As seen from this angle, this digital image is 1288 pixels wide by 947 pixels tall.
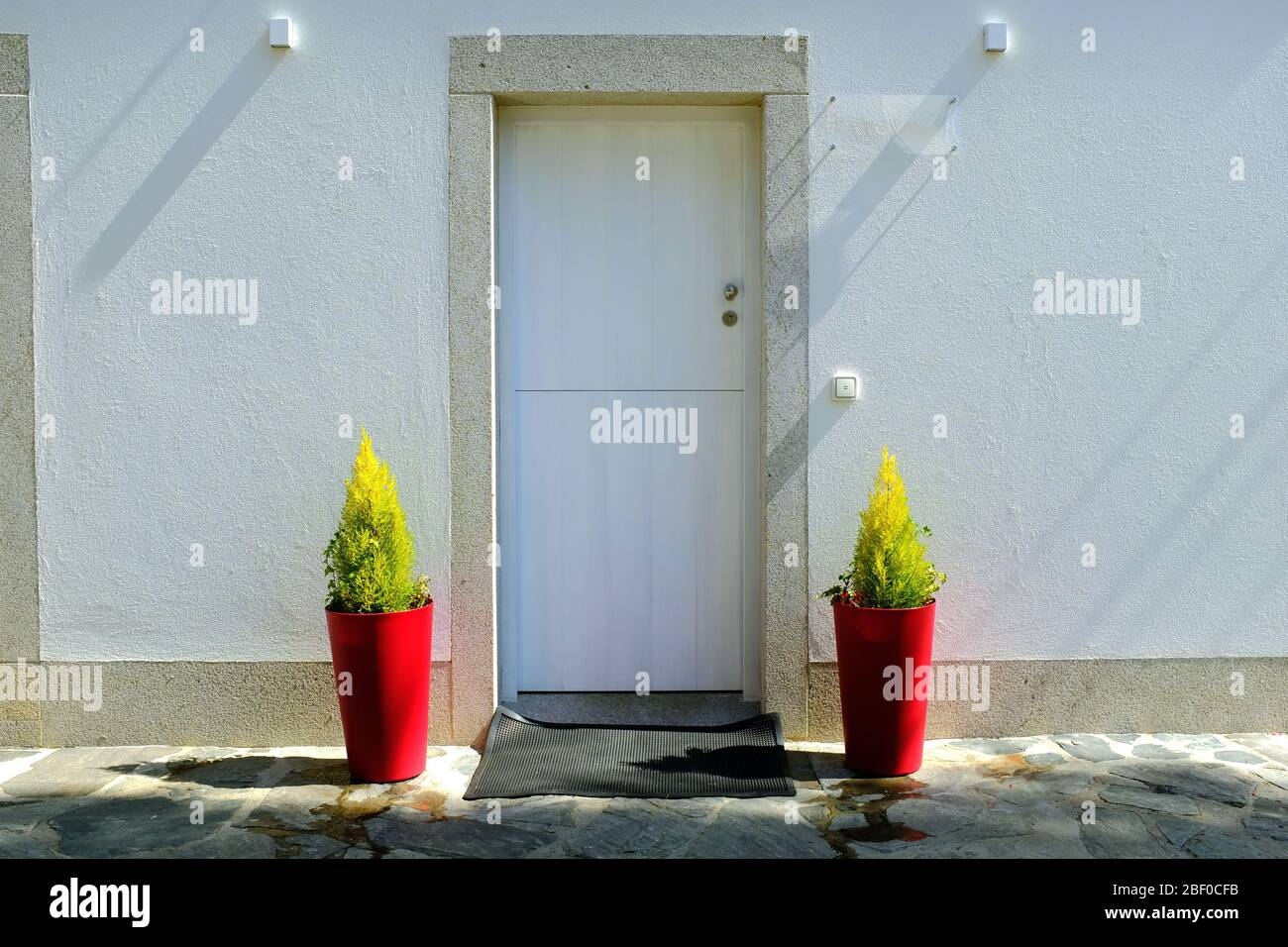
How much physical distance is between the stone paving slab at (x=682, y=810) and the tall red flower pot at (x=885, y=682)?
3.9 inches

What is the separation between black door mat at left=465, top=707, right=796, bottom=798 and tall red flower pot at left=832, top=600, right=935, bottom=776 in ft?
1.15

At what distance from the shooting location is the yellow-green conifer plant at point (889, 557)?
4262mm

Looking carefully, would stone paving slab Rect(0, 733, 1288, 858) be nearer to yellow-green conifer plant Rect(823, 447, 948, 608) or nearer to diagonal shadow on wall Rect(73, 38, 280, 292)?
yellow-green conifer plant Rect(823, 447, 948, 608)

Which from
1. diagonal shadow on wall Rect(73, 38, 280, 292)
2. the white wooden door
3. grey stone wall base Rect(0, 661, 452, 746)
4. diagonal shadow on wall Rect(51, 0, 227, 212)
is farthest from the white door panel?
diagonal shadow on wall Rect(51, 0, 227, 212)

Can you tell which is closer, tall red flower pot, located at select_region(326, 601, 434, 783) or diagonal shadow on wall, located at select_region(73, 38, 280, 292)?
tall red flower pot, located at select_region(326, 601, 434, 783)

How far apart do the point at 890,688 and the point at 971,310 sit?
161cm

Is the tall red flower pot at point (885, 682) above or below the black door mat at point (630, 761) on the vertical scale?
above

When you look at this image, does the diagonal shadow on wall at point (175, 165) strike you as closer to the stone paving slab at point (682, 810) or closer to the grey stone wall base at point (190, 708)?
the grey stone wall base at point (190, 708)

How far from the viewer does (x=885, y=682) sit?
427 centimetres

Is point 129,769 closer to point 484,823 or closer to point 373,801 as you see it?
point 373,801

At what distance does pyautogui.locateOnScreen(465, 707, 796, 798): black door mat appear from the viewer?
416 cm

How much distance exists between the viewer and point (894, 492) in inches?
170

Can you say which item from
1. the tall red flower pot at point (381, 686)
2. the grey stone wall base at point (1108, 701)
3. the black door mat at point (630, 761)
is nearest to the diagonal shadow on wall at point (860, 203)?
the grey stone wall base at point (1108, 701)

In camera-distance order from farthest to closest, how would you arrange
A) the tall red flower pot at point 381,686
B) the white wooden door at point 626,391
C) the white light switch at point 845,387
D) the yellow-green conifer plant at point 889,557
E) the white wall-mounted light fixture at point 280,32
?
the white wooden door at point 626,391 < the white light switch at point 845,387 < the white wall-mounted light fixture at point 280,32 < the yellow-green conifer plant at point 889,557 < the tall red flower pot at point 381,686
